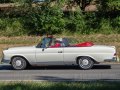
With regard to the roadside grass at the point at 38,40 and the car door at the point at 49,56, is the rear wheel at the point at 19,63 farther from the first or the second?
the roadside grass at the point at 38,40

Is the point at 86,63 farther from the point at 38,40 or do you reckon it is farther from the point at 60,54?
the point at 38,40

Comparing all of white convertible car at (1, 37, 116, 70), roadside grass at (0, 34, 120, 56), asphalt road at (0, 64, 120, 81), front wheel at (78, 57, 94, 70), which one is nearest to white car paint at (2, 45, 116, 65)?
white convertible car at (1, 37, 116, 70)

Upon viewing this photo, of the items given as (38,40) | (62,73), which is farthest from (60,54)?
(38,40)

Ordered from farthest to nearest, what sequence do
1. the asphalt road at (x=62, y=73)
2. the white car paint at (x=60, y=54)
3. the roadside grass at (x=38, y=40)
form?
the roadside grass at (x=38, y=40) → the white car paint at (x=60, y=54) → the asphalt road at (x=62, y=73)

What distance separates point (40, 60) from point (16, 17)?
48.1 feet

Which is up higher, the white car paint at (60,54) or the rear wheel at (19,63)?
the white car paint at (60,54)

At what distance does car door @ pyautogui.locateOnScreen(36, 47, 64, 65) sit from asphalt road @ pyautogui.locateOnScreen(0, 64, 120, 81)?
368mm

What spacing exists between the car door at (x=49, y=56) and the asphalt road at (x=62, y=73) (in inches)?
14.5

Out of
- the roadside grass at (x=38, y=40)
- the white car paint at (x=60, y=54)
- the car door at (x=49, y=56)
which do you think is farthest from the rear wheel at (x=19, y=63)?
the roadside grass at (x=38, y=40)

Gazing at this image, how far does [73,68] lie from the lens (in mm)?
20438

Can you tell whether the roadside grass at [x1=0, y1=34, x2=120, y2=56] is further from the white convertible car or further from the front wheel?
the front wheel

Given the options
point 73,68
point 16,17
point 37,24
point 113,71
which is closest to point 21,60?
point 73,68

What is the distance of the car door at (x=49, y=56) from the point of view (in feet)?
65.3

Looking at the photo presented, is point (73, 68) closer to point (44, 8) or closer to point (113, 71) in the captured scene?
point (113, 71)
